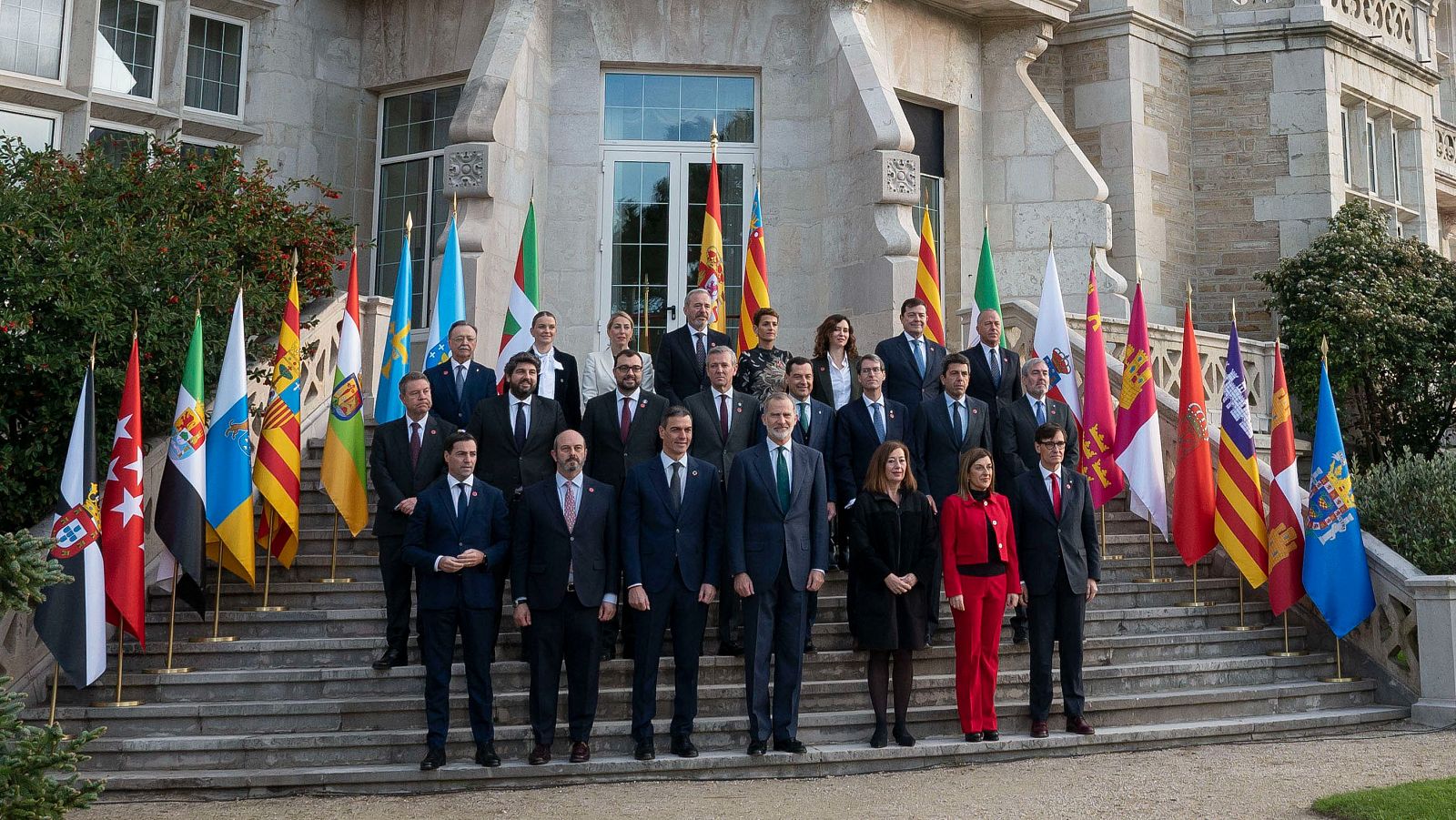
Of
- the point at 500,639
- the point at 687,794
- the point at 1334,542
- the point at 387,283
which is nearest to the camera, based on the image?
the point at 687,794

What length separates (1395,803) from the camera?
6.74 m

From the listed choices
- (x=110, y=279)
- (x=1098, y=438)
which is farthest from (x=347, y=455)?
(x=1098, y=438)

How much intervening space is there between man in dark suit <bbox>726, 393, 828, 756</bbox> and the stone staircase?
0.31 meters

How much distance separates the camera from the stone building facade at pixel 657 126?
14469mm

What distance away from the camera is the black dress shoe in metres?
7.68

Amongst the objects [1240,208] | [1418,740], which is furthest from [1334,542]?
[1240,208]

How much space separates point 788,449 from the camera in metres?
8.39

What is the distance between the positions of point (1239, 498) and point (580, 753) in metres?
5.72

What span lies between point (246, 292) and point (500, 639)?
13.0 ft

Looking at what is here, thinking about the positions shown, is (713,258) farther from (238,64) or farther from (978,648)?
(238,64)

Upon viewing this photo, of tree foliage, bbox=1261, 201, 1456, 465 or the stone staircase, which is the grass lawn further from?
tree foliage, bbox=1261, 201, 1456, 465

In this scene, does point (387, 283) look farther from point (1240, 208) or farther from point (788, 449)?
point (1240, 208)

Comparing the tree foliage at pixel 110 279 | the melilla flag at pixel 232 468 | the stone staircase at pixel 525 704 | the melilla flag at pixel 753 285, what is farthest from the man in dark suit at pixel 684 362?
the tree foliage at pixel 110 279

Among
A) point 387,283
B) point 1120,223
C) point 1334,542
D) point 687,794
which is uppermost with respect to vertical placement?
point 1120,223
